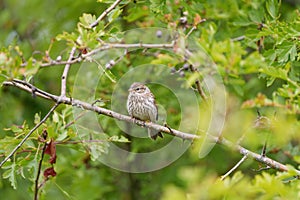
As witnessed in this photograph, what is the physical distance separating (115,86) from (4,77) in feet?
10.3

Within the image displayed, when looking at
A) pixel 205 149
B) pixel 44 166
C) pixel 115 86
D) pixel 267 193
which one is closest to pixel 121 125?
pixel 115 86

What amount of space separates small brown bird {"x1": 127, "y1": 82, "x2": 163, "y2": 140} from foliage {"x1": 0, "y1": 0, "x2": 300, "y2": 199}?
0.79 ft

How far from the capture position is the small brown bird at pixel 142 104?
243 inches

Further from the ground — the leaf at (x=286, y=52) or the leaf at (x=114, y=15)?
the leaf at (x=114, y=15)

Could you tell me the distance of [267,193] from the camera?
9.13ft

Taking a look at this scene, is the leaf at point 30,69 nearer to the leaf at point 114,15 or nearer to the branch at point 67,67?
the branch at point 67,67

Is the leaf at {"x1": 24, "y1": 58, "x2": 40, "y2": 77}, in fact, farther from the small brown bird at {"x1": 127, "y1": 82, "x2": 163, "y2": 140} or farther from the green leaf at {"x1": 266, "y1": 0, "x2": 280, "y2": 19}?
the small brown bird at {"x1": 127, "y1": 82, "x2": 163, "y2": 140}

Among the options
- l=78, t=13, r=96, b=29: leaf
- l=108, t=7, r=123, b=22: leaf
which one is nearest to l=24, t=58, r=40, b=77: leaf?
l=78, t=13, r=96, b=29: leaf

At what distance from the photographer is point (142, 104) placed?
6.29 m

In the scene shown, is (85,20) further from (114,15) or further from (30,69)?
(30,69)

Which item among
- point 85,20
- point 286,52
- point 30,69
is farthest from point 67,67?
point 286,52

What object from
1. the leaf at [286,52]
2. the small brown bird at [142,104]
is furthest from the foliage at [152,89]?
the small brown bird at [142,104]

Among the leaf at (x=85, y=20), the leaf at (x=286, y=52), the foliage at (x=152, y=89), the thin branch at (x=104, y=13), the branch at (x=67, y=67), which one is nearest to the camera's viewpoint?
Answer: the foliage at (x=152, y=89)

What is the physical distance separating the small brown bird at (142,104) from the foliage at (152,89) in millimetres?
240
